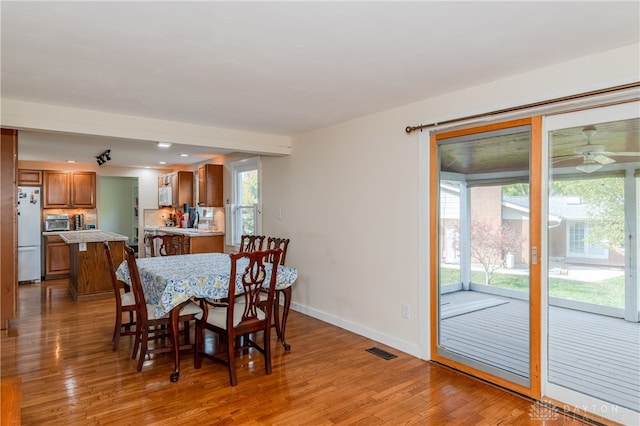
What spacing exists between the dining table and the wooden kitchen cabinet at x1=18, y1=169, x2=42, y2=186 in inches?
205

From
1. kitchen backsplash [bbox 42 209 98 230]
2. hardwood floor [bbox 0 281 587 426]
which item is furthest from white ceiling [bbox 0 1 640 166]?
kitchen backsplash [bbox 42 209 98 230]

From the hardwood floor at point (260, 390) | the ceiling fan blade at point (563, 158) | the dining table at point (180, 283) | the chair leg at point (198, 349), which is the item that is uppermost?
the ceiling fan blade at point (563, 158)

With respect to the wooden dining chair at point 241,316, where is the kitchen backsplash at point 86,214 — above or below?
above

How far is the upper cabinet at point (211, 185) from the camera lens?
6707mm

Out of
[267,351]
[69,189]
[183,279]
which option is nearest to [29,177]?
[69,189]

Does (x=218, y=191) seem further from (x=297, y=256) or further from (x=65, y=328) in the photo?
(x=65, y=328)

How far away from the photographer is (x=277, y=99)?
132 inches

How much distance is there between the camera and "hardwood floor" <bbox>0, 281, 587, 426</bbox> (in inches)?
97.0

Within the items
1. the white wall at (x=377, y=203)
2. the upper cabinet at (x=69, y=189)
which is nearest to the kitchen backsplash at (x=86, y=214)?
the upper cabinet at (x=69, y=189)

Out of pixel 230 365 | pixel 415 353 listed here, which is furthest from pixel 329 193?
pixel 230 365

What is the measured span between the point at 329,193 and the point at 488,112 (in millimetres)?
2086

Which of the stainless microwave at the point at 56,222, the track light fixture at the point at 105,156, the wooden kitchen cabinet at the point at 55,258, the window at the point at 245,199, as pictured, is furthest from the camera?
the stainless microwave at the point at 56,222

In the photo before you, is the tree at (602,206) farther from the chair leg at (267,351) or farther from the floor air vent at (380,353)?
the chair leg at (267,351)

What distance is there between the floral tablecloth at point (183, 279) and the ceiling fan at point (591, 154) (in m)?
2.44
